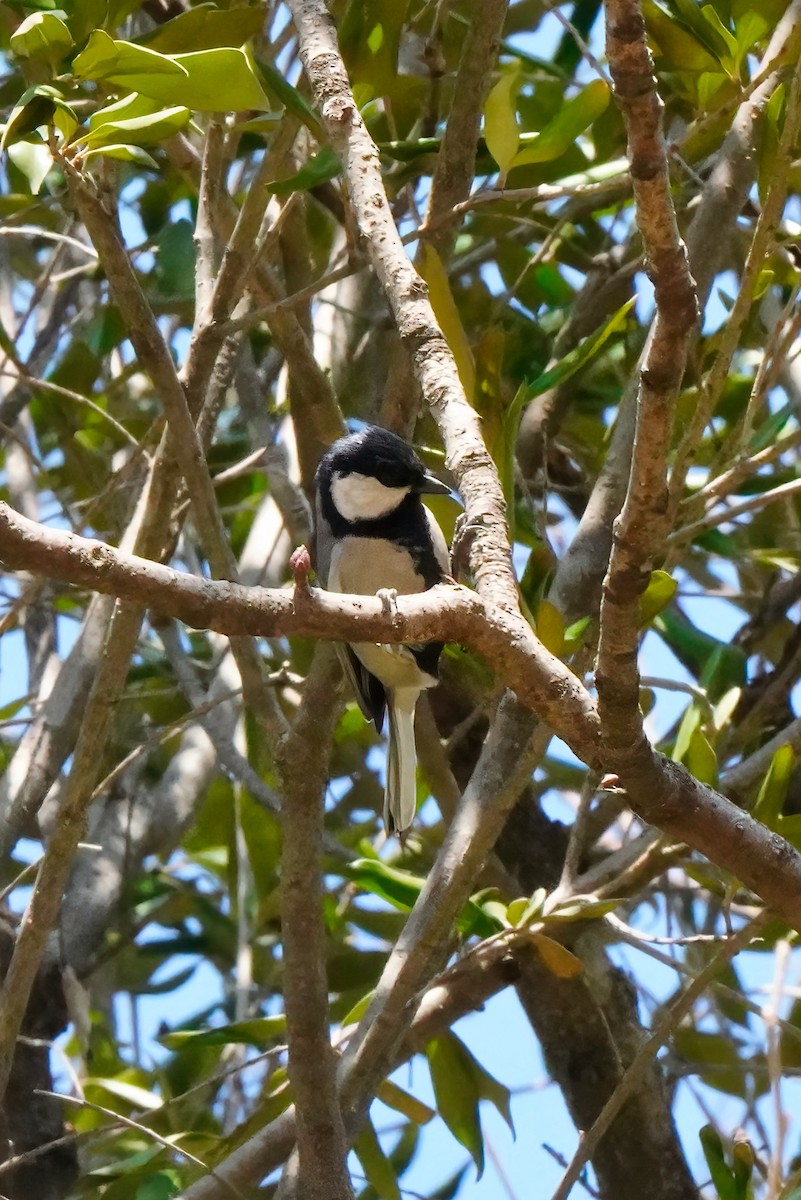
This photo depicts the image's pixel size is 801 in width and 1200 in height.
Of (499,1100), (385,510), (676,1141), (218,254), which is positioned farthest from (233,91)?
(676,1141)

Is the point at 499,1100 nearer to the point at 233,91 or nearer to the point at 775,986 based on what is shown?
the point at 775,986

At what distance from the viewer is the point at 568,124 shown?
219cm

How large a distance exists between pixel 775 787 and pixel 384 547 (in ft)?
3.73

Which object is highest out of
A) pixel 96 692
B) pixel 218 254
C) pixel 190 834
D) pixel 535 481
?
pixel 218 254

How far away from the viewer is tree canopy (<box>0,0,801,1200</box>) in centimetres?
158

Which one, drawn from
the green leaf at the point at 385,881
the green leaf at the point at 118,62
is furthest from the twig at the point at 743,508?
the green leaf at the point at 118,62

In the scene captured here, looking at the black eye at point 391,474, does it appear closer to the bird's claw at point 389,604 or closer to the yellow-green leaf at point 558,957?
the yellow-green leaf at point 558,957

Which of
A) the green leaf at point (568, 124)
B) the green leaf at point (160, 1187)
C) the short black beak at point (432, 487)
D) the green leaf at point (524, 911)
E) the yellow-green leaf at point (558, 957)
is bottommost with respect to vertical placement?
the green leaf at point (160, 1187)

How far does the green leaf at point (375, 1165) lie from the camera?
8.28 feet

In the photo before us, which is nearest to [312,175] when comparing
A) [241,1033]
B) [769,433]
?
[769,433]

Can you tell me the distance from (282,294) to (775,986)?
4.80ft

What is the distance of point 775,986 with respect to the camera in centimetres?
238

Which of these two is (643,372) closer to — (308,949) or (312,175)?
(312,175)

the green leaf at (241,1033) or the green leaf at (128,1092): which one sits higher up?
the green leaf at (241,1033)
